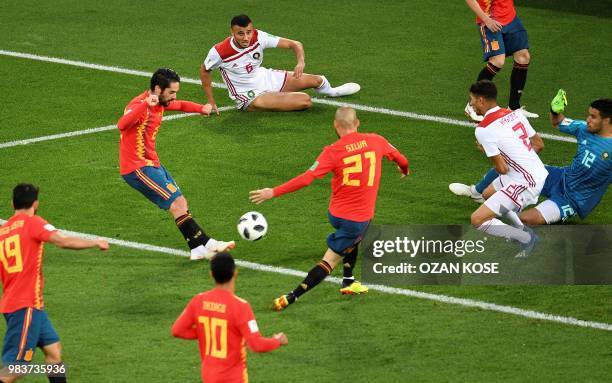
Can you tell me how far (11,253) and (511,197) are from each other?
19.7 feet

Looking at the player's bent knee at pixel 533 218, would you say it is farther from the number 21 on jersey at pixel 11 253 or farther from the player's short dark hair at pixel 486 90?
the number 21 on jersey at pixel 11 253

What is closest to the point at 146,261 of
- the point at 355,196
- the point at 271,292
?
the point at 271,292

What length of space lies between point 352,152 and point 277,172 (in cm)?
426

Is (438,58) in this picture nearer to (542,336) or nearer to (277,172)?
(277,172)

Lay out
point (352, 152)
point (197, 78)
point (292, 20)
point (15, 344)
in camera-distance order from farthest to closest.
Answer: point (292, 20) < point (197, 78) < point (352, 152) < point (15, 344)

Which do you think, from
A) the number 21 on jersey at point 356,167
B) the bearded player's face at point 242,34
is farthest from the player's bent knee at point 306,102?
the number 21 on jersey at point 356,167

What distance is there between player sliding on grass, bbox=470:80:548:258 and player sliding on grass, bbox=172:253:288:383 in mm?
5304

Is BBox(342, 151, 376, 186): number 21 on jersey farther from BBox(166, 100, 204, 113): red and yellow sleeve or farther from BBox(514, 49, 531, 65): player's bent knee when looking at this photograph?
BBox(514, 49, 531, 65): player's bent knee

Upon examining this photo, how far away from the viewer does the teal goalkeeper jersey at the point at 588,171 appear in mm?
13695

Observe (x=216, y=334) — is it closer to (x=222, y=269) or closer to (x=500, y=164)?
(x=222, y=269)

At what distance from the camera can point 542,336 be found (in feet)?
37.4

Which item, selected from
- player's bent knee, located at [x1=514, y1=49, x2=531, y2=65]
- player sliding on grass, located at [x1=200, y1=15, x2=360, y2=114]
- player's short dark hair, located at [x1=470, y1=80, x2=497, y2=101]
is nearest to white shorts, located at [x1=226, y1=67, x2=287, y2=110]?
player sliding on grass, located at [x1=200, y1=15, x2=360, y2=114]

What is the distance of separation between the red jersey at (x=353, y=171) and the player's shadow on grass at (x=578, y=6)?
13500mm

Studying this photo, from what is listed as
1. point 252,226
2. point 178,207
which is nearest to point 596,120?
point 252,226
